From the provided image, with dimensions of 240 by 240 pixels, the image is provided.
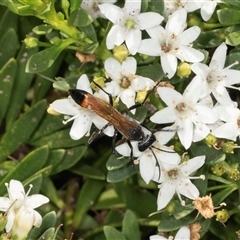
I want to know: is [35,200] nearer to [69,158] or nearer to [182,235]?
[69,158]

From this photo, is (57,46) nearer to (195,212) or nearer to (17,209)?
(17,209)

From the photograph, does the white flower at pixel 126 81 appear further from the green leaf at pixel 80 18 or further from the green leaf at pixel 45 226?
the green leaf at pixel 45 226

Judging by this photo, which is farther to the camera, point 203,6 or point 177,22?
point 203,6

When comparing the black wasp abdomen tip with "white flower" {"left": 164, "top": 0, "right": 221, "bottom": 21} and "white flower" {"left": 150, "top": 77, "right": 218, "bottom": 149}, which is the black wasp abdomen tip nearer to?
"white flower" {"left": 150, "top": 77, "right": 218, "bottom": 149}

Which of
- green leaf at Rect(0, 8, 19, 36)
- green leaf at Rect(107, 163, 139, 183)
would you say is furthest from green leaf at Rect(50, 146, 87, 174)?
green leaf at Rect(0, 8, 19, 36)

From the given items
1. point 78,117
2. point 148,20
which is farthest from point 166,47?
point 78,117

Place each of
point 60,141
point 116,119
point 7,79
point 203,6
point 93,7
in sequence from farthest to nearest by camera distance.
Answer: point 60,141 < point 7,79 < point 93,7 < point 203,6 < point 116,119
